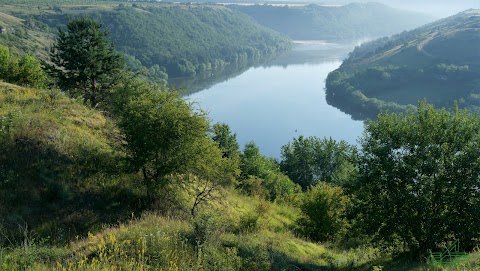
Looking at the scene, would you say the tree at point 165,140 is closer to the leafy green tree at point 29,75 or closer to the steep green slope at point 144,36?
the leafy green tree at point 29,75

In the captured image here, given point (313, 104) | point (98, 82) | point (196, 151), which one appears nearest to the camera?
point (196, 151)

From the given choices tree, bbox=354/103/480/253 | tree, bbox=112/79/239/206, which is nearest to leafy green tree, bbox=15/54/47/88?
tree, bbox=112/79/239/206

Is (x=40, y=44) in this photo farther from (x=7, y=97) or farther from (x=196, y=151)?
(x=196, y=151)

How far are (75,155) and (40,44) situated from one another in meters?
121

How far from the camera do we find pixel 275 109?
106 m

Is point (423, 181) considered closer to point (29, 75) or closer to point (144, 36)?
point (29, 75)

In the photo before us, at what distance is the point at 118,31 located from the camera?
546ft

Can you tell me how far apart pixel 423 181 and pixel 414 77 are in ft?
422

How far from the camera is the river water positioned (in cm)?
8919

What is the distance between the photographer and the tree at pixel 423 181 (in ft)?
37.2

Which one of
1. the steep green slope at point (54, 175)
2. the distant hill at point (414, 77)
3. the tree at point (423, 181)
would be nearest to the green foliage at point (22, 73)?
the steep green slope at point (54, 175)

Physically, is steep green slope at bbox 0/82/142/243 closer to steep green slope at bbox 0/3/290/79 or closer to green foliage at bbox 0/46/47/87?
green foliage at bbox 0/46/47/87

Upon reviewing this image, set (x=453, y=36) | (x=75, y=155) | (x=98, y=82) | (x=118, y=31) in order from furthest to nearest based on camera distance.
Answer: (x=118, y=31) → (x=453, y=36) → (x=98, y=82) → (x=75, y=155)

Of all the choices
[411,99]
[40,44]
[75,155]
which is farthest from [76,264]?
[40,44]
